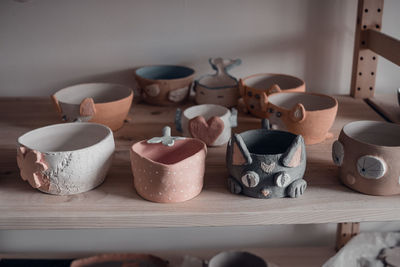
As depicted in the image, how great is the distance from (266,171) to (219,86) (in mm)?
395

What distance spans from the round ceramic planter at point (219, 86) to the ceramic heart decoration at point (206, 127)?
169 mm

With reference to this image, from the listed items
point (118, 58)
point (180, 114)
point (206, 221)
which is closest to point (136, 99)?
point (118, 58)

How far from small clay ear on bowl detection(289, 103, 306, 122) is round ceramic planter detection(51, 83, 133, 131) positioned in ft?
0.96

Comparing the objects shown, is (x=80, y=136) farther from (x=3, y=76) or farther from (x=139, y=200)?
(x=3, y=76)

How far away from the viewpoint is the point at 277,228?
1.19 metres

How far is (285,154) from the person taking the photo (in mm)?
547

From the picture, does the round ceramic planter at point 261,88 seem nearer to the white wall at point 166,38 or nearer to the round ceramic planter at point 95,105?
the white wall at point 166,38

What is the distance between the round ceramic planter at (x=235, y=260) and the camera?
36.6 inches

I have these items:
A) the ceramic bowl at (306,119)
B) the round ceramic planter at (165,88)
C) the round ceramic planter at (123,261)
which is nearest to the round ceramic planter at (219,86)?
the round ceramic planter at (165,88)

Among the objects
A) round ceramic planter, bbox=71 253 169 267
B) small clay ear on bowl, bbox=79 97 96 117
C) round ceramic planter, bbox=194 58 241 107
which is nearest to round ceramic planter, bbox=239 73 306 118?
round ceramic planter, bbox=194 58 241 107

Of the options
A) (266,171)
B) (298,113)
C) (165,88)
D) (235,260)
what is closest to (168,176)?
(266,171)

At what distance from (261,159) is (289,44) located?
49cm

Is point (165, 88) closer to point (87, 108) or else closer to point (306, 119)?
point (87, 108)

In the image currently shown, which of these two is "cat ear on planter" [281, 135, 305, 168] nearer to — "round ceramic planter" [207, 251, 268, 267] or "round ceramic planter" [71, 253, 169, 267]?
"round ceramic planter" [207, 251, 268, 267]
